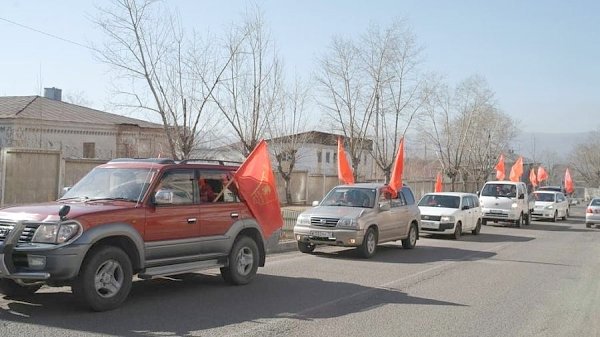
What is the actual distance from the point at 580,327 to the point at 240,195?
5292 millimetres

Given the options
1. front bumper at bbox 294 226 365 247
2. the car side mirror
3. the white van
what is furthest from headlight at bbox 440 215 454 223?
the white van

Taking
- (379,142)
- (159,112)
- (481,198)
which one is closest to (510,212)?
(481,198)

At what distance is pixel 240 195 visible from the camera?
1007cm

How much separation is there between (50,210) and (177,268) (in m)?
1.94

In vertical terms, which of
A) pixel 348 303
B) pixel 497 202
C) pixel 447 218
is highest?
pixel 497 202

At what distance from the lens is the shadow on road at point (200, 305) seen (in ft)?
22.9

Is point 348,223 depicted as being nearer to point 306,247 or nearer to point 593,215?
point 306,247

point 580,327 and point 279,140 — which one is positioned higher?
point 279,140

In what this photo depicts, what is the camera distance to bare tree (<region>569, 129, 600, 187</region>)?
315 feet

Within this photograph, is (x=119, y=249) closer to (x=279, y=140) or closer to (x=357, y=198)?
(x=357, y=198)

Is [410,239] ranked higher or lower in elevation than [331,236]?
lower

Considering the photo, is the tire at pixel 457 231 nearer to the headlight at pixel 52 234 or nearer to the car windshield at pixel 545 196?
the car windshield at pixel 545 196

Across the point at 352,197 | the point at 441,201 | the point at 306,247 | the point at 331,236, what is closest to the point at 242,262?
the point at 331,236

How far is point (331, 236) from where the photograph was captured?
14.0m
